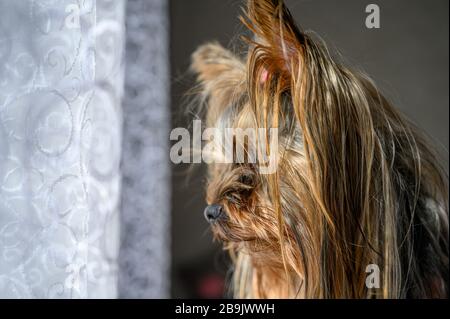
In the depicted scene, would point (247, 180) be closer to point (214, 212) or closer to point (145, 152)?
point (214, 212)

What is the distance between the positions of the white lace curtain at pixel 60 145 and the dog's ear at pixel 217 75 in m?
0.23

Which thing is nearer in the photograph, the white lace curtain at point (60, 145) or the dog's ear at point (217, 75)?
the white lace curtain at point (60, 145)

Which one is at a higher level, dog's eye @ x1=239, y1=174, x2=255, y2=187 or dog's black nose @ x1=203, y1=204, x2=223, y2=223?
dog's eye @ x1=239, y1=174, x2=255, y2=187

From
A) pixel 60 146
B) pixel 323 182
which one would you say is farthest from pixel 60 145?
pixel 323 182

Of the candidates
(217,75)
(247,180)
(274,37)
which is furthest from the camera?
(217,75)

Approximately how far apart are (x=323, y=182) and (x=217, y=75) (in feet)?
1.16

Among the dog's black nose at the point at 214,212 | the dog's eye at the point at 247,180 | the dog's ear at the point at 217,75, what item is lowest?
Answer: the dog's black nose at the point at 214,212

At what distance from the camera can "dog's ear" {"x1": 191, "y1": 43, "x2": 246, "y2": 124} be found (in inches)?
40.7

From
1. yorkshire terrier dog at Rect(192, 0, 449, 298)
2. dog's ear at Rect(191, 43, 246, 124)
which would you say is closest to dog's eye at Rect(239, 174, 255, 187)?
yorkshire terrier dog at Rect(192, 0, 449, 298)

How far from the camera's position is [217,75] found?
109 centimetres

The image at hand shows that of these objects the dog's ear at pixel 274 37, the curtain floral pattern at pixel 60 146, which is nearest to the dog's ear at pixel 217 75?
the dog's ear at pixel 274 37

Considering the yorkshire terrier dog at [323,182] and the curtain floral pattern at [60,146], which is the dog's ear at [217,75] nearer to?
the yorkshire terrier dog at [323,182]

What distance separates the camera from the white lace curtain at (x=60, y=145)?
2.83 ft

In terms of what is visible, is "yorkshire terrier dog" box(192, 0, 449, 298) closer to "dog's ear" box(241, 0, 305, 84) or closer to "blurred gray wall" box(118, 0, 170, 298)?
"dog's ear" box(241, 0, 305, 84)
